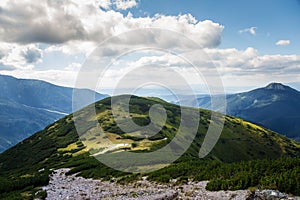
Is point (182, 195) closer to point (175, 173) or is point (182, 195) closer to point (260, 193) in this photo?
point (260, 193)

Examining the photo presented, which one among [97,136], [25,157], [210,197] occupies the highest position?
[210,197]

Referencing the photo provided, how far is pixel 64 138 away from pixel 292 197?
7347 inches

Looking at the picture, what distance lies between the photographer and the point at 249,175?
36.2 m

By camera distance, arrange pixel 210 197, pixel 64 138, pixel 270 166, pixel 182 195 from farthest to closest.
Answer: pixel 64 138 < pixel 270 166 < pixel 182 195 < pixel 210 197

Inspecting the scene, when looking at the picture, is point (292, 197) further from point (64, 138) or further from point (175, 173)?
point (64, 138)

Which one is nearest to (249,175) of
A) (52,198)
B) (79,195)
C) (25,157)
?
(79,195)

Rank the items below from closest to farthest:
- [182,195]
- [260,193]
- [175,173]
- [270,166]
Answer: [260,193] → [182,195] → [270,166] → [175,173]

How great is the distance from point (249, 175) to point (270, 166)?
632 centimetres

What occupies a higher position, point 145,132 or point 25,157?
point 145,132

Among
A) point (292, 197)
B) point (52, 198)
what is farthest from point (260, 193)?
point (52, 198)

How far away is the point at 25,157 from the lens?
17750 cm

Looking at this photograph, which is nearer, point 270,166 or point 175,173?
point 270,166

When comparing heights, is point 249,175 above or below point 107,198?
above

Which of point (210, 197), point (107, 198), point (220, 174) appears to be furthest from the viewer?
point (220, 174)
